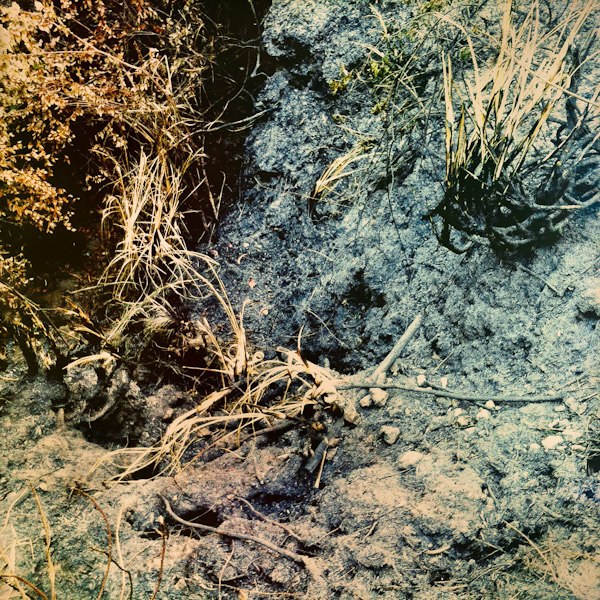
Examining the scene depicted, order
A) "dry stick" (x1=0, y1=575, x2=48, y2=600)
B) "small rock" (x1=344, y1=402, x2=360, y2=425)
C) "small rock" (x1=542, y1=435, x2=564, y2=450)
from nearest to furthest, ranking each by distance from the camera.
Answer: "dry stick" (x1=0, y1=575, x2=48, y2=600)
"small rock" (x1=542, y1=435, x2=564, y2=450)
"small rock" (x1=344, y1=402, x2=360, y2=425)

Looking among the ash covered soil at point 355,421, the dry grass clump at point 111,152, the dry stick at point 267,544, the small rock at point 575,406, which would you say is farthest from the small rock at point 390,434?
the dry grass clump at point 111,152

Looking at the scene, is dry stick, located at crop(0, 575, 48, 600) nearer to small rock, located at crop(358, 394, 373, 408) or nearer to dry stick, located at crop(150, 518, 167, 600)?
dry stick, located at crop(150, 518, 167, 600)

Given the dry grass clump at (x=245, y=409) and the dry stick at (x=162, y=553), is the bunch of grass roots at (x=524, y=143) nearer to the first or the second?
the dry grass clump at (x=245, y=409)

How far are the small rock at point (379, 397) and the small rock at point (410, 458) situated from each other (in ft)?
0.51

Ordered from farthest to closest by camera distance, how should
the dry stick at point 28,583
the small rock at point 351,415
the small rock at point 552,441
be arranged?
the small rock at point 351,415 → the small rock at point 552,441 → the dry stick at point 28,583

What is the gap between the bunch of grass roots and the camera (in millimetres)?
1091

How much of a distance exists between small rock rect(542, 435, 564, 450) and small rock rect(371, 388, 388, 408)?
45 cm

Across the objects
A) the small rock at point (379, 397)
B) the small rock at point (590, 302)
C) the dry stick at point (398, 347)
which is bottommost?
the small rock at point (379, 397)

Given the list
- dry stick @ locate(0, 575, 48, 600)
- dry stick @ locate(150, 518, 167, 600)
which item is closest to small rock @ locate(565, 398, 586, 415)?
dry stick @ locate(150, 518, 167, 600)

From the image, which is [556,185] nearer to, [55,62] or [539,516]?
[539,516]

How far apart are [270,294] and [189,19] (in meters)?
1.05

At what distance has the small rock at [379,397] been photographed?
1172 mm

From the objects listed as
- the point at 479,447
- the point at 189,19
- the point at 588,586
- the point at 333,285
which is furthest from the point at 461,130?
the point at 588,586

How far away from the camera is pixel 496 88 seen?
107 cm
